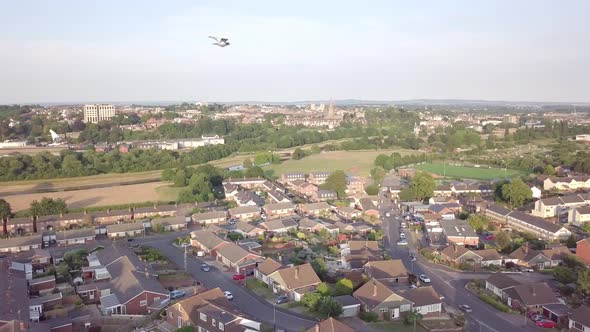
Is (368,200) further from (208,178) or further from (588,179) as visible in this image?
(588,179)

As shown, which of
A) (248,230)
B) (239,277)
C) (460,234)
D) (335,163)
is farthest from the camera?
(335,163)

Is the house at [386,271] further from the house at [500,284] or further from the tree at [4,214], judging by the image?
the tree at [4,214]

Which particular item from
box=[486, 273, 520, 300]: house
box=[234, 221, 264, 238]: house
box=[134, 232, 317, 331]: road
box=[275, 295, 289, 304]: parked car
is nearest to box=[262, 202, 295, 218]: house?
box=[234, 221, 264, 238]: house

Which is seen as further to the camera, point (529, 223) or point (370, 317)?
point (529, 223)

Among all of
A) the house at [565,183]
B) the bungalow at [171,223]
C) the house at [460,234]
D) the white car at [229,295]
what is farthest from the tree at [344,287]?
the house at [565,183]

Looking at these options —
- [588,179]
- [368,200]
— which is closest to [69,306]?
[368,200]

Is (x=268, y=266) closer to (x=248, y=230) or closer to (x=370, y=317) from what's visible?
(x=370, y=317)

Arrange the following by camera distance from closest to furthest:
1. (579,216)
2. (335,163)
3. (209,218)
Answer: (579,216), (209,218), (335,163)

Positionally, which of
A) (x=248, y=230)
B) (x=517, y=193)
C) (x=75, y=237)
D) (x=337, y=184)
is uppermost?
(x=517, y=193)

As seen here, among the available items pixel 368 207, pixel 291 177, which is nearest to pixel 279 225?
pixel 368 207
